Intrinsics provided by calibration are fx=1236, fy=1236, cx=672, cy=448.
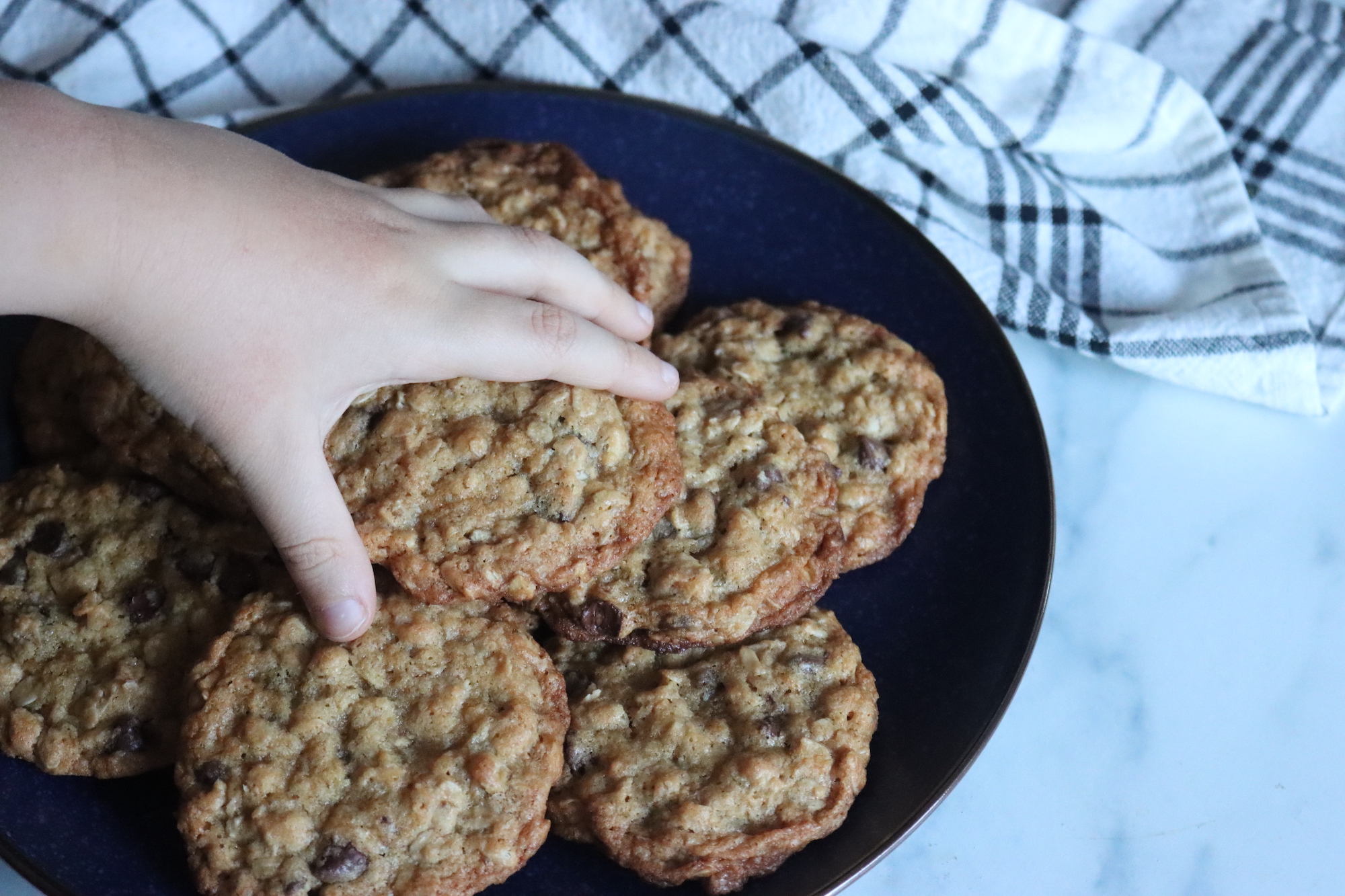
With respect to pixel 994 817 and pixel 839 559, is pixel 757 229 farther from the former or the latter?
pixel 994 817

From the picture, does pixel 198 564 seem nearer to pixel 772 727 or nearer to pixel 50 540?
pixel 50 540

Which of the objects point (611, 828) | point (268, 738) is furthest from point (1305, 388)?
point (268, 738)

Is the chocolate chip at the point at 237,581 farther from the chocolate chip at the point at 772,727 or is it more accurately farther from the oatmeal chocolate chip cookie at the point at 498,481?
the chocolate chip at the point at 772,727

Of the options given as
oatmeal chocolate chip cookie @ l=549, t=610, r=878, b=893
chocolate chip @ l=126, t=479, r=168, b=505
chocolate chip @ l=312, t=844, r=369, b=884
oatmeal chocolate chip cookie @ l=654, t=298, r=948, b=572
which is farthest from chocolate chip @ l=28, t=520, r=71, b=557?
oatmeal chocolate chip cookie @ l=654, t=298, r=948, b=572

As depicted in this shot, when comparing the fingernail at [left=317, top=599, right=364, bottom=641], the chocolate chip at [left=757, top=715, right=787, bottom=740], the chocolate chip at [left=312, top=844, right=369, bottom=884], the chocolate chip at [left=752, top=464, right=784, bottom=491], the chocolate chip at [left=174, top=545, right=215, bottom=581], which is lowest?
the chocolate chip at [left=312, top=844, right=369, bottom=884]

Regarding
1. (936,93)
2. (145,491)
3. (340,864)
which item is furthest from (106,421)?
(936,93)

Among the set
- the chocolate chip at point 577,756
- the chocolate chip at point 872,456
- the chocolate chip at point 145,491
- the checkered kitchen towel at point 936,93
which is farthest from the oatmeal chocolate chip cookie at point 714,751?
the checkered kitchen towel at point 936,93

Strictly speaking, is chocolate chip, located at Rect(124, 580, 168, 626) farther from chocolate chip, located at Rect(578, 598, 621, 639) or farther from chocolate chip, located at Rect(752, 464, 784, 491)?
chocolate chip, located at Rect(752, 464, 784, 491)
